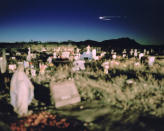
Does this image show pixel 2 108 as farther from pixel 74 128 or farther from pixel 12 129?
pixel 74 128

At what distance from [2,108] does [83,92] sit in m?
3.94

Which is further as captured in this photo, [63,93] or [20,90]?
[63,93]

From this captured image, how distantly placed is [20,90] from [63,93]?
78.6 inches

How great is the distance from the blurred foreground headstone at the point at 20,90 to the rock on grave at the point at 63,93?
1.31 meters

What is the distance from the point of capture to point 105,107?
22.8 ft

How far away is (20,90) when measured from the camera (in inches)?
239

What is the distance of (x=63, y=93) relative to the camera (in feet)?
24.2

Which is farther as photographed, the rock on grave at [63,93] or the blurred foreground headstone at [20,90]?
the rock on grave at [63,93]

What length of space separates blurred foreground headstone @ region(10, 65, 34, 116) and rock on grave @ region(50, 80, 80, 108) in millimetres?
1306

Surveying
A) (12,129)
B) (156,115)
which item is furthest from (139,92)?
(12,129)

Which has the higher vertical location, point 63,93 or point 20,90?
point 20,90

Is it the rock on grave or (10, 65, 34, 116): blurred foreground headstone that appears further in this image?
the rock on grave

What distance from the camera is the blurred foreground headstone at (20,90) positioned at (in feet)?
20.0

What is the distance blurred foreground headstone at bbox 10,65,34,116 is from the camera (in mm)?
6084
